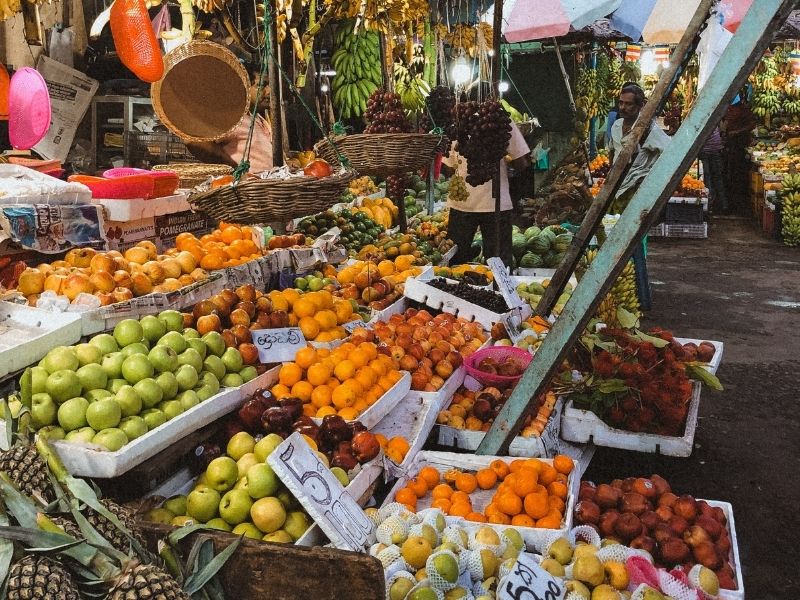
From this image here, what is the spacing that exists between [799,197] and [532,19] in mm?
5937

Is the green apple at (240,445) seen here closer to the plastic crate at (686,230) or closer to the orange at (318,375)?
the orange at (318,375)

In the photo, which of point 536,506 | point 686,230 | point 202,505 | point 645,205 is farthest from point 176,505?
point 686,230

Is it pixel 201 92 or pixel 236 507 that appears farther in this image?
pixel 201 92

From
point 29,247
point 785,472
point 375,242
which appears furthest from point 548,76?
point 29,247

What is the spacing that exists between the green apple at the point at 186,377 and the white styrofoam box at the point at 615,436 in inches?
76.0

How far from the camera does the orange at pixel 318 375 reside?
2.85 metres

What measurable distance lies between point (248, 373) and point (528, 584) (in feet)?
4.49

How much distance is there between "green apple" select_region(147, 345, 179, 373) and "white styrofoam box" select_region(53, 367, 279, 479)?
185 millimetres

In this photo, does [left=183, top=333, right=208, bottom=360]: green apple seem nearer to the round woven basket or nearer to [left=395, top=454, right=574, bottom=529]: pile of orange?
[left=395, top=454, right=574, bottom=529]: pile of orange

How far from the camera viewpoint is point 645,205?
2.41m

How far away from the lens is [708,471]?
3.84 m

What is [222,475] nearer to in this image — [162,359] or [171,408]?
[171,408]

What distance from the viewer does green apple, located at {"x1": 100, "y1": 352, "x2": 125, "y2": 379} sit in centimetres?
234

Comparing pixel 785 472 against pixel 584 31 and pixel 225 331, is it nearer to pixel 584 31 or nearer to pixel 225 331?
pixel 225 331
